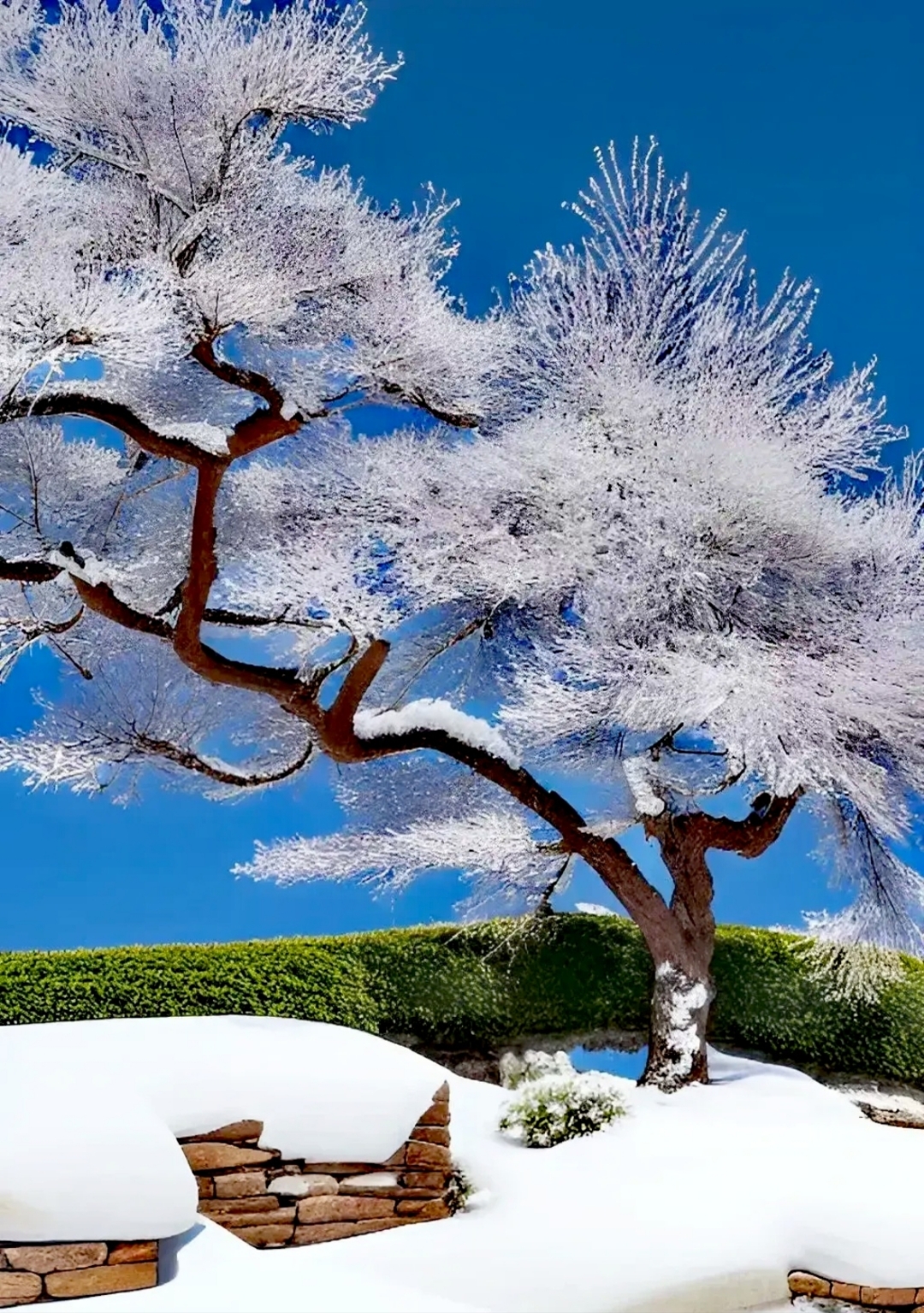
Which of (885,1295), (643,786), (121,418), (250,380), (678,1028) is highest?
(250,380)

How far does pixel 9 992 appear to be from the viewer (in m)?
8.48

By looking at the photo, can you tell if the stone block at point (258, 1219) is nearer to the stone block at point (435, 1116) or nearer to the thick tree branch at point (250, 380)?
the stone block at point (435, 1116)

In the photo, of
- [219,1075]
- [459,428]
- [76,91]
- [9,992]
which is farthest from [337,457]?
[219,1075]

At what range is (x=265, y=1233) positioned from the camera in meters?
5.43

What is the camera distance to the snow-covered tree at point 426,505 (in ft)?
26.5

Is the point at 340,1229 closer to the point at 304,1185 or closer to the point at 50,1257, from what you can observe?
the point at 304,1185

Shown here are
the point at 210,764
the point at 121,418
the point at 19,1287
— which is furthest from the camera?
the point at 210,764

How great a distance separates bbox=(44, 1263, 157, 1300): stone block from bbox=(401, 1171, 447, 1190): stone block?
1616 millimetres

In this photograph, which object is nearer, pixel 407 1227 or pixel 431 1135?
pixel 407 1227

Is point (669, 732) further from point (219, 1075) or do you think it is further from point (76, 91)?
point (76, 91)

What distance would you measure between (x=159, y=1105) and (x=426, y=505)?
5011mm

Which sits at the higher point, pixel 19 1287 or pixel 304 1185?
pixel 304 1185

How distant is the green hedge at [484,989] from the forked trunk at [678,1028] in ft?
3.87

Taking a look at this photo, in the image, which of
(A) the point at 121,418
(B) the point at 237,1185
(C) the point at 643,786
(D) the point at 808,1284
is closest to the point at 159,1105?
(B) the point at 237,1185
